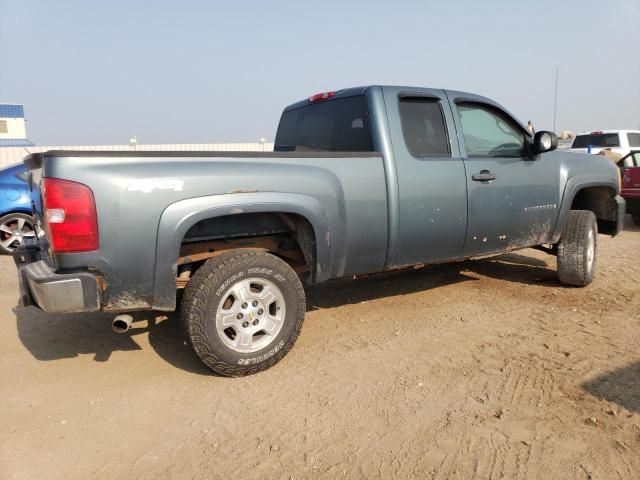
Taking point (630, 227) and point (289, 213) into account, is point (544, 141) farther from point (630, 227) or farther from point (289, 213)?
point (630, 227)

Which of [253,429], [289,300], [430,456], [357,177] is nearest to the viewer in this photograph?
[430,456]

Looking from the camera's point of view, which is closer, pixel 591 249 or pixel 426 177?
pixel 426 177

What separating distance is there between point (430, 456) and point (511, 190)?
9.17 feet

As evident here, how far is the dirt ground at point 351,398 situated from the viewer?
7.74ft

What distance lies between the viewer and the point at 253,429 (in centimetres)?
265

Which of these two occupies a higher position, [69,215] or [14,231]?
[69,215]

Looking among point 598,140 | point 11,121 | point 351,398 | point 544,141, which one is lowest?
point 351,398

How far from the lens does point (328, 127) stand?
440cm

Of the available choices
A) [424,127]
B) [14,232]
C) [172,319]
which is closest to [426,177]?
[424,127]

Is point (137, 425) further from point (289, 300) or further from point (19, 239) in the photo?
point (19, 239)

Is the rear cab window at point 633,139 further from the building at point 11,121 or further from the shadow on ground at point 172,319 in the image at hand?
the building at point 11,121

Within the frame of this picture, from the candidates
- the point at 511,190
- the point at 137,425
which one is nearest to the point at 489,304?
the point at 511,190

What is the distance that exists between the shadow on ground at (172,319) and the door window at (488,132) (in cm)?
158

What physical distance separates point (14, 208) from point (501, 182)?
6.78 metres
